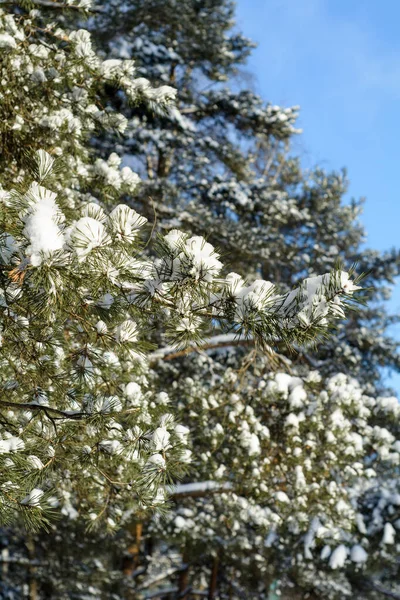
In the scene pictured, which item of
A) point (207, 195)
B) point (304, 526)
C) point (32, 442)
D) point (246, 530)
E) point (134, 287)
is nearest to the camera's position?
point (134, 287)

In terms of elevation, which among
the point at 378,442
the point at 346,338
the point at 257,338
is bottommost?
the point at 257,338

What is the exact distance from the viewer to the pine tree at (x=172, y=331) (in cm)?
207

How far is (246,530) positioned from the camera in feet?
30.0

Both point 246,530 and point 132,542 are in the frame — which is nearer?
point 246,530

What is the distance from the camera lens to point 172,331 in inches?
89.7

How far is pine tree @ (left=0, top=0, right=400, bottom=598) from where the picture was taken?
2072 millimetres

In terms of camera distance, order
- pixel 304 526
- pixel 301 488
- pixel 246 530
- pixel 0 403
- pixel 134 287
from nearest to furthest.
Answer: pixel 134 287
pixel 0 403
pixel 301 488
pixel 304 526
pixel 246 530

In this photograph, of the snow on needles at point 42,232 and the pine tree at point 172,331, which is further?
the pine tree at point 172,331

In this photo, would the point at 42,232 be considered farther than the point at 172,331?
No

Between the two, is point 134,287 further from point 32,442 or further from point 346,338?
point 346,338

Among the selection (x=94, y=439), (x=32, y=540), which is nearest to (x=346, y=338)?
(x=32, y=540)

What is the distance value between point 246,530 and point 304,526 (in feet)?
12.5

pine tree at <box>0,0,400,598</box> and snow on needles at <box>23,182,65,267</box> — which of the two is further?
pine tree at <box>0,0,400,598</box>

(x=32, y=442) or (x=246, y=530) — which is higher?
(x=246, y=530)
